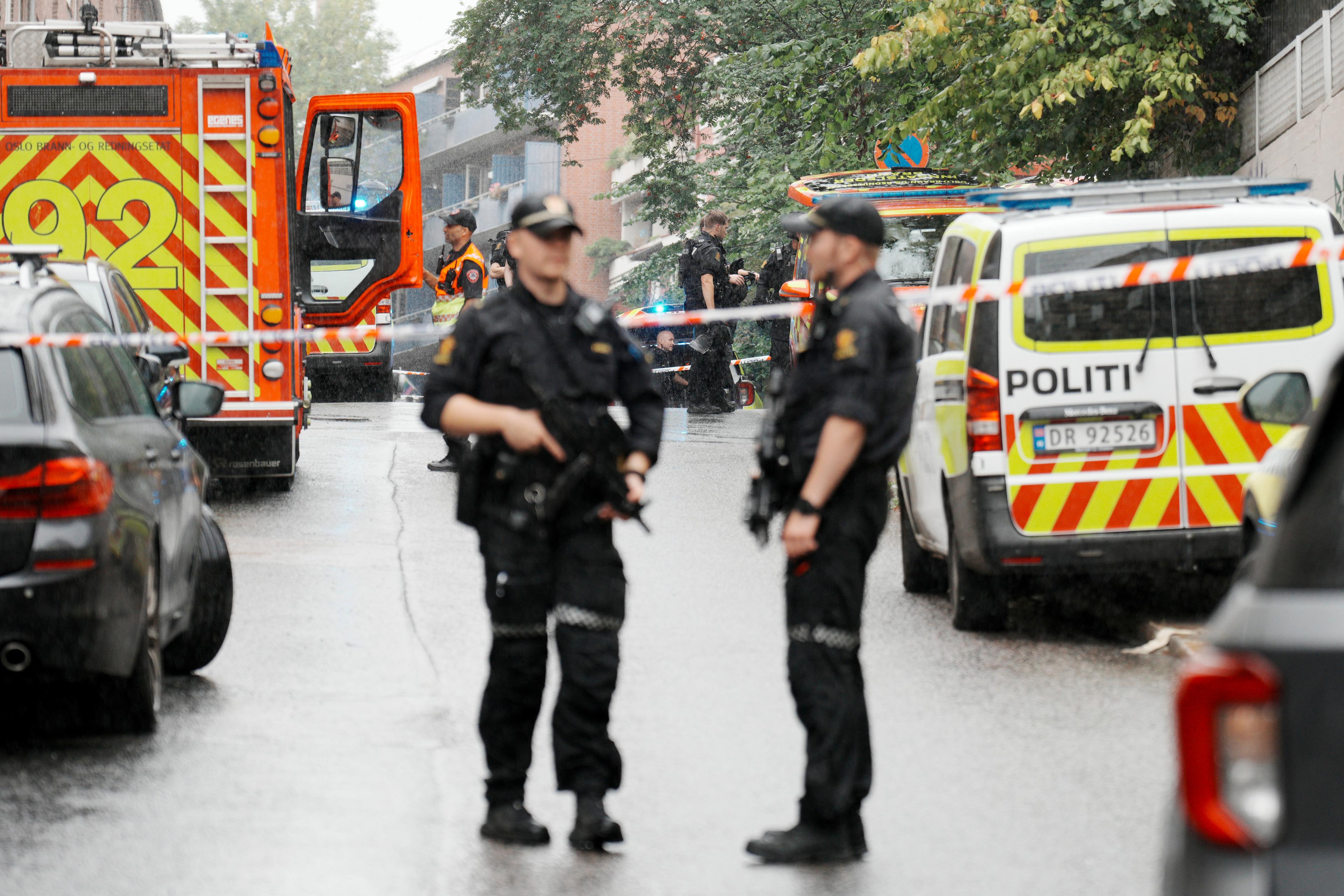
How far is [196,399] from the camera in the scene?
7.84 metres

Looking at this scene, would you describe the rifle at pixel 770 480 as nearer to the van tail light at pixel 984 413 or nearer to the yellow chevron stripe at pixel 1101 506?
the van tail light at pixel 984 413

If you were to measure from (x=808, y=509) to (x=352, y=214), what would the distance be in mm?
11163

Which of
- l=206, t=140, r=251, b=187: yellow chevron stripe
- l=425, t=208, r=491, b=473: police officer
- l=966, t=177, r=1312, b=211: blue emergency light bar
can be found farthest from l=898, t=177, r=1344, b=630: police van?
l=425, t=208, r=491, b=473: police officer

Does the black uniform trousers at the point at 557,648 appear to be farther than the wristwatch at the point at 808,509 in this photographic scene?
Yes

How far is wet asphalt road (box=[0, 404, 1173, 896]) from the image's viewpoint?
5332 mm

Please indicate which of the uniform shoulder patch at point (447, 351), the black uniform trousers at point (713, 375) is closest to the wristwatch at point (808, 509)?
the uniform shoulder patch at point (447, 351)

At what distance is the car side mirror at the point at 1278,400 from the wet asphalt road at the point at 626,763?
118 cm

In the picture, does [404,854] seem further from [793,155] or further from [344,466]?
[793,155]

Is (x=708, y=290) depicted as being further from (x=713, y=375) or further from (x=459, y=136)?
(x=459, y=136)

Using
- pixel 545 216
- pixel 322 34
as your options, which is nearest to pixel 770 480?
pixel 545 216

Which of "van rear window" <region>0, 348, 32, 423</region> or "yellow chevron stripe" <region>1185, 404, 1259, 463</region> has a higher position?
"van rear window" <region>0, 348, 32, 423</region>

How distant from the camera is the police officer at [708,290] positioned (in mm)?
20703

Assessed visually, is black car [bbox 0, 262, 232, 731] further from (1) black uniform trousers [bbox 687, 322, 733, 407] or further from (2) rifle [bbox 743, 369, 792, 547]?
(1) black uniform trousers [bbox 687, 322, 733, 407]

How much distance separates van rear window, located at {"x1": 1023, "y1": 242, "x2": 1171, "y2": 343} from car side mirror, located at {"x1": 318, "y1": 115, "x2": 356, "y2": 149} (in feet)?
27.3
